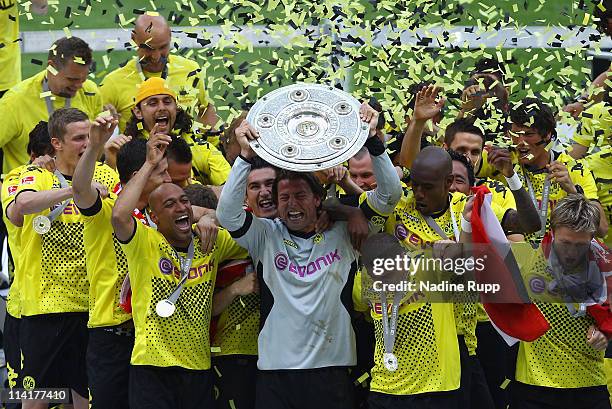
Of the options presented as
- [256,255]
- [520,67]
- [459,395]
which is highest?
[520,67]

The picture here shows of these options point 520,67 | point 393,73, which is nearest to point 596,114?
point 520,67

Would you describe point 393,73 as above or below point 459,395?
above

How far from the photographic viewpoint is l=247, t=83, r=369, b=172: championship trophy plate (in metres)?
5.57

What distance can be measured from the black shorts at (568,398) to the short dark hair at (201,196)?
2.03 meters

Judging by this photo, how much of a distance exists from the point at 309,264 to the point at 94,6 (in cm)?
249

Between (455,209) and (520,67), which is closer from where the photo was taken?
(455,209)

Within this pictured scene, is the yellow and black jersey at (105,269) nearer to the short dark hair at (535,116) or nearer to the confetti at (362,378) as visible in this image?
the confetti at (362,378)

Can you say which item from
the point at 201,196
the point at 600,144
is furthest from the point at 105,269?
the point at 600,144

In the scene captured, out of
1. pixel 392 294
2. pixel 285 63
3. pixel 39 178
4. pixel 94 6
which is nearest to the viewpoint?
pixel 392 294

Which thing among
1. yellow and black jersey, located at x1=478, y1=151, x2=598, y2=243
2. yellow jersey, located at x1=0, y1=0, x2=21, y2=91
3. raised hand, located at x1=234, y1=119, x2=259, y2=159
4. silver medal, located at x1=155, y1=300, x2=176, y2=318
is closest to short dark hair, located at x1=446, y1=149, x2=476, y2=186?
yellow and black jersey, located at x1=478, y1=151, x2=598, y2=243

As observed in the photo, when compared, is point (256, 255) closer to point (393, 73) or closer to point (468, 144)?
point (393, 73)

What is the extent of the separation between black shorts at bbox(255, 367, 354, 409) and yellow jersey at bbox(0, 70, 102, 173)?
2863 millimetres

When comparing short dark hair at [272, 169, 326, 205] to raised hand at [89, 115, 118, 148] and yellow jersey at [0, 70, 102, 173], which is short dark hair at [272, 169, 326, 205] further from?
yellow jersey at [0, 70, 102, 173]

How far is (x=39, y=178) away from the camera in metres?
6.80
